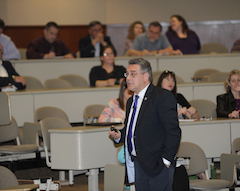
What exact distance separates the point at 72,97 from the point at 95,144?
1.81m

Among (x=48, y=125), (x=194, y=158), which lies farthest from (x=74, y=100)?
(x=194, y=158)

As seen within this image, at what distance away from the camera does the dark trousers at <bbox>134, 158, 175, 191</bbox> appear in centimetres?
283

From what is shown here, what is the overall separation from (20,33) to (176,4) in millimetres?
3898

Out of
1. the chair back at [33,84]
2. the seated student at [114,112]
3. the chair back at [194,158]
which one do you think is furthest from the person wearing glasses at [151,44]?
the chair back at [194,158]

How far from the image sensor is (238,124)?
15.0 feet

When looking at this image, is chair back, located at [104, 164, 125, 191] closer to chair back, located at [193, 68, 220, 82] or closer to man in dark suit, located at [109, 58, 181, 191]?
man in dark suit, located at [109, 58, 181, 191]

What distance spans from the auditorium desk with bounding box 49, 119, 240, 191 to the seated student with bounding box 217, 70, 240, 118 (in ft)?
1.56

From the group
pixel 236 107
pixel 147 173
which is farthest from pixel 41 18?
pixel 147 173

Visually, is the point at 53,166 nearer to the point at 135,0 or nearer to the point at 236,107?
the point at 236,107

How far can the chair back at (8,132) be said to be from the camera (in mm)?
4984

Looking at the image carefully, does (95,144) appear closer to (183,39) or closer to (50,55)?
(50,55)

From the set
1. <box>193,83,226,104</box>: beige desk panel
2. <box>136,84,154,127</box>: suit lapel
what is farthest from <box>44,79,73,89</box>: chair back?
<box>136,84,154,127</box>: suit lapel

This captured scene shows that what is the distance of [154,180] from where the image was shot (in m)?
2.84

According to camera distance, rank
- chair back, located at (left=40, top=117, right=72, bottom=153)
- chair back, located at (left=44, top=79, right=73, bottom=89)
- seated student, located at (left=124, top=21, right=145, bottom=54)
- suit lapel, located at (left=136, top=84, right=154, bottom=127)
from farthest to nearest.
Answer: seated student, located at (left=124, top=21, right=145, bottom=54) < chair back, located at (left=44, top=79, right=73, bottom=89) < chair back, located at (left=40, top=117, right=72, bottom=153) < suit lapel, located at (left=136, top=84, right=154, bottom=127)
